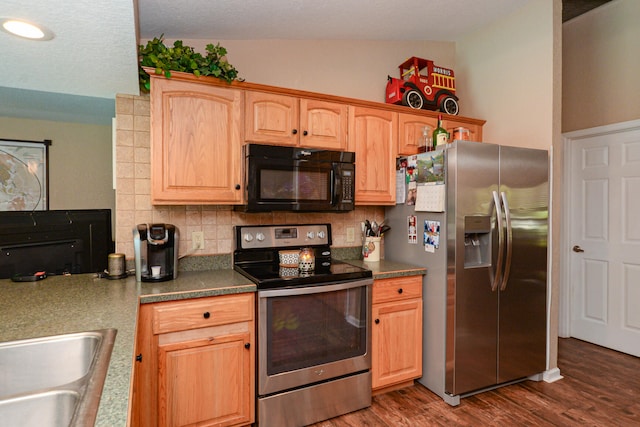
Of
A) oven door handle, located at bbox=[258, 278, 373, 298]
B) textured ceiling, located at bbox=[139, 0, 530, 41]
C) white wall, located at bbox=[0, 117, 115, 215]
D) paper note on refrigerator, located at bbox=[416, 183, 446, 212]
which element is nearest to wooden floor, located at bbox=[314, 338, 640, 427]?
oven door handle, located at bbox=[258, 278, 373, 298]

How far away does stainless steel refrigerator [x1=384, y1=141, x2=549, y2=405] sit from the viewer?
7.43 feet

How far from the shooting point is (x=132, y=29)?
4.28 feet

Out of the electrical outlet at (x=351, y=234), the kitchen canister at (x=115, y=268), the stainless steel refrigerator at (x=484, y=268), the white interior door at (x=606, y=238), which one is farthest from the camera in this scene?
the white interior door at (x=606, y=238)

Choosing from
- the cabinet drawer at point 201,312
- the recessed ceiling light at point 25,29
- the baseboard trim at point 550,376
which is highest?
the recessed ceiling light at point 25,29

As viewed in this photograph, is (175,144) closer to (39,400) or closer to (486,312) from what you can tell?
(39,400)

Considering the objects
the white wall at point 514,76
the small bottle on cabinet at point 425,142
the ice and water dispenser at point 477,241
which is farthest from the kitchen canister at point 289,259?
the white wall at point 514,76

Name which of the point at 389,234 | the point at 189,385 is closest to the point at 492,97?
the point at 389,234

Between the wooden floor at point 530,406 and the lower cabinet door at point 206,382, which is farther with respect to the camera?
the wooden floor at point 530,406

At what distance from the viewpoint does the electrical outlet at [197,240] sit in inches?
92.1

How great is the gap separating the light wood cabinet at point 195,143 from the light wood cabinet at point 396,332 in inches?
44.4

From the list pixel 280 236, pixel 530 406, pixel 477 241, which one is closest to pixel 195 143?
pixel 280 236

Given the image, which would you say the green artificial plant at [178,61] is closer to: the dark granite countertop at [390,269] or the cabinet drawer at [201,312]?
the cabinet drawer at [201,312]

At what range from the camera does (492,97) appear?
3.01 meters

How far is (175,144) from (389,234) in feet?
5.50
